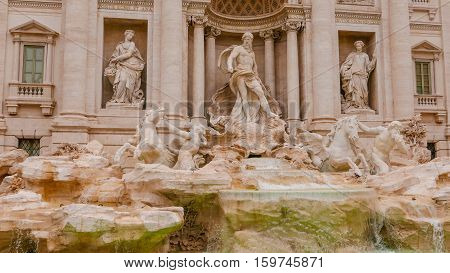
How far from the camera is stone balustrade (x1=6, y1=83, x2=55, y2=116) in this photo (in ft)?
56.4

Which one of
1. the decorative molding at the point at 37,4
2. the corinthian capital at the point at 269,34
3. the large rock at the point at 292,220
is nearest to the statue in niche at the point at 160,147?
the large rock at the point at 292,220

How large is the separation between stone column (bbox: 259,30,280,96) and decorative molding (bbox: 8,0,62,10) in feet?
26.8

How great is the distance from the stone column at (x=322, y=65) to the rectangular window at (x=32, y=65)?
410 inches

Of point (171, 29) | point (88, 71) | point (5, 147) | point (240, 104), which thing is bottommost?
point (5, 147)

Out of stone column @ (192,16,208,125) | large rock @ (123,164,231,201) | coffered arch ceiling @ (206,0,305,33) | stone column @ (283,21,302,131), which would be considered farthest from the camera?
coffered arch ceiling @ (206,0,305,33)

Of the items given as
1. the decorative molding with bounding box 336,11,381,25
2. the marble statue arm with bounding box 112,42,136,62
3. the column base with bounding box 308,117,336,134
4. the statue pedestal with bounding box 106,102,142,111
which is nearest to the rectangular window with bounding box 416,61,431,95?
the decorative molding with bounding box 336,11,381,25

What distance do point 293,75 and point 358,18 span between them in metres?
3.95

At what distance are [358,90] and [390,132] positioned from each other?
18.5 ft

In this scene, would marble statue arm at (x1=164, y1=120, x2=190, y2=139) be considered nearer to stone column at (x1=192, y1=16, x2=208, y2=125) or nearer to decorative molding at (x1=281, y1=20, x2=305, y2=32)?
stone column at (x1=192, y1=16, x2=208, y2=125)

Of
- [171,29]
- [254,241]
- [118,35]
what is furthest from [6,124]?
[254,241]

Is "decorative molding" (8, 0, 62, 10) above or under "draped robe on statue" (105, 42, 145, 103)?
above

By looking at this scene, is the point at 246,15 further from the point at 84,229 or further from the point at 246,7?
the point at 84,229
